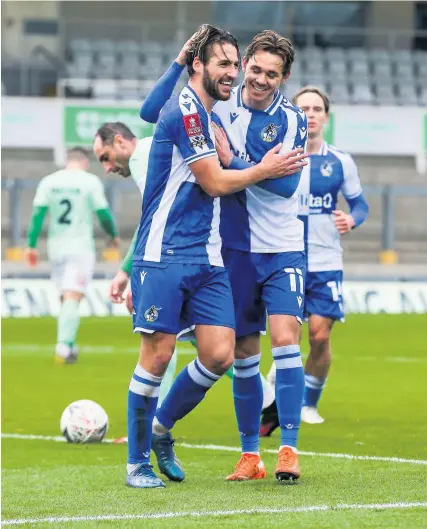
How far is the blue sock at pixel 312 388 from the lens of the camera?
29.3 ft

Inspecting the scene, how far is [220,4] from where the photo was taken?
3022cm

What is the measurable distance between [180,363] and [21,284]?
20.7 ft

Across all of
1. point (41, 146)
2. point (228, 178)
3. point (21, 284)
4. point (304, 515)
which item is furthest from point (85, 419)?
point (41, 146)

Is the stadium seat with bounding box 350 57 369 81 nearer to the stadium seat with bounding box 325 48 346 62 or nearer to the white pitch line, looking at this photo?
the stadium seat with bounding box 325 48 346 62

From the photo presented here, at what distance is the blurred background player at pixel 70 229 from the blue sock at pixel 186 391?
23.6ft

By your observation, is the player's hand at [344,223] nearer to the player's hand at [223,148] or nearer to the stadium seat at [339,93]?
the player's hand at [223,148]

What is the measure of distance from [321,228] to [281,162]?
9.76ft

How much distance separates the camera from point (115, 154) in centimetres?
735

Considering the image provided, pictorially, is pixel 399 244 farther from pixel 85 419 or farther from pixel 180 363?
pixel 85 419

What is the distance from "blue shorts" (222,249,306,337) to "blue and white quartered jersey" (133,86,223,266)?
1.26ft

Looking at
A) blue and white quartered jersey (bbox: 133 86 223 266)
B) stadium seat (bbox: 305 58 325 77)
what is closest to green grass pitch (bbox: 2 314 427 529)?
blue and white quartered jersey (bbox: 133 86 223 266)

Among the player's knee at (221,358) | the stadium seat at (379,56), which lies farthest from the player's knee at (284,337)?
the stadium seat at (379,56)

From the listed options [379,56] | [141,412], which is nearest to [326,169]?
[141,412]

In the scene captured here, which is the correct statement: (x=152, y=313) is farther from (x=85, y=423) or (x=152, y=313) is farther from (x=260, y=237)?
(x=85, y=423)
